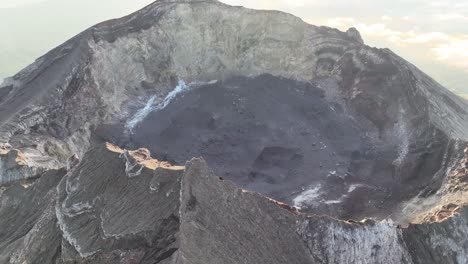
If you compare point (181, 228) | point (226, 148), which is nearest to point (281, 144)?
point (226, 148)

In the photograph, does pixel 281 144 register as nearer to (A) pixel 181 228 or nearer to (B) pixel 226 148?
(B) pixel 226 148

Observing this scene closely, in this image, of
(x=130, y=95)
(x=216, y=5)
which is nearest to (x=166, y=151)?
(x=130, y=95)

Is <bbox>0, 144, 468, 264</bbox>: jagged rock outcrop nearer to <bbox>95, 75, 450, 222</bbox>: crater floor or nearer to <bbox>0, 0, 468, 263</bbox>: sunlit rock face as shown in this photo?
<bbox>0, 0, 468, 263</bbox>: sunlit rock face

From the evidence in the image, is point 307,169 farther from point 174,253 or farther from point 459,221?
point 174,253

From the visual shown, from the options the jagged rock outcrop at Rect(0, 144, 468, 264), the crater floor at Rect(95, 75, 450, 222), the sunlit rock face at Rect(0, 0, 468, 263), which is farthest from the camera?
the crater floor at Rect(95, 75, 450, 222)

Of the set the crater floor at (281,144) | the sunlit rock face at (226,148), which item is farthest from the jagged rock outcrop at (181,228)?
the crater floor at (281,144)

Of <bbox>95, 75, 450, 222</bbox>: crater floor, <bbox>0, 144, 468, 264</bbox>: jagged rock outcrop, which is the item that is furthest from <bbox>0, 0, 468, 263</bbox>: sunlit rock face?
<bbox>95, 75, 450, 222</bbox>: crater floor

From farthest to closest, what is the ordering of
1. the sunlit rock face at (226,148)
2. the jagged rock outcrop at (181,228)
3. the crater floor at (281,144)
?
the crater floor at (281,144) < the sunlit rock face at (226,148) < the jagged rock outcrop at (181,228)

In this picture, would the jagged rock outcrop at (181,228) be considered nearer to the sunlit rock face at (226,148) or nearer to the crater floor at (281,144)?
the sunlit rock face at (226,148)
